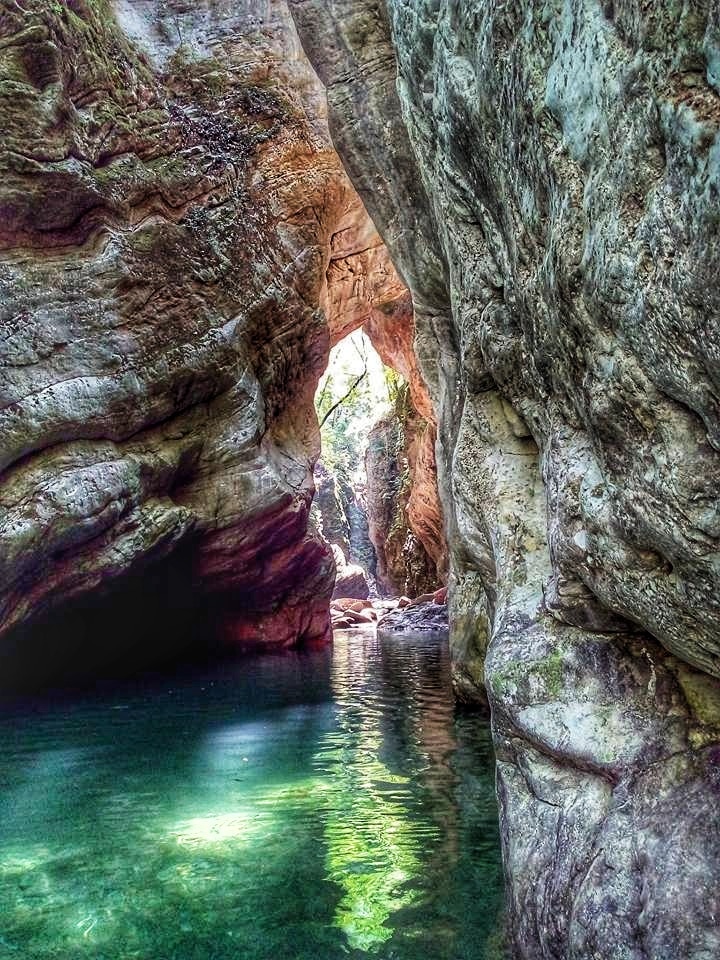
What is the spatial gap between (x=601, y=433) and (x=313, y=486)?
11.2 m

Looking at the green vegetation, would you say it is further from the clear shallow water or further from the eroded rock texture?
the clear shallow water

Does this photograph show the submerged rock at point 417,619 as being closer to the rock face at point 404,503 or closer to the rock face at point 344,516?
the rock face at point 404,503

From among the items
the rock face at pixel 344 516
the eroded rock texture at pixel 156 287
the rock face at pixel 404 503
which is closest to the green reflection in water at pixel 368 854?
the eroded rock texture at pixel 156 287

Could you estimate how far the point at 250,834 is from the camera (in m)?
4.80

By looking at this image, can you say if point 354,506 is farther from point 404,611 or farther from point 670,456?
point 670,456

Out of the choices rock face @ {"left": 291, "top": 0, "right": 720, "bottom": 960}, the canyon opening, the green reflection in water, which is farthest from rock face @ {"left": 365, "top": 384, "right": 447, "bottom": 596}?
rock face @ {"left": 291, "top": 0, "right": 720, "bottom": 960}

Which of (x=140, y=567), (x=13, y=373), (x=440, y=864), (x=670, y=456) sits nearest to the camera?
(x=670, y=456)

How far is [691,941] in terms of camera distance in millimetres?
2637

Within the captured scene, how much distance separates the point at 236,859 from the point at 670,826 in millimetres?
2559

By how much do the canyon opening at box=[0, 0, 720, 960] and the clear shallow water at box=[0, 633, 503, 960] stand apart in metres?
0.03

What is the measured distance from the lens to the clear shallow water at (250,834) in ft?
11.7

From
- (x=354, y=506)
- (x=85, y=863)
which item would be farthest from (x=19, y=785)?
(x=354, y=506)

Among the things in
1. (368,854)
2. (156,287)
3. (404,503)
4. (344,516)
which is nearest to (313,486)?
(156,287)

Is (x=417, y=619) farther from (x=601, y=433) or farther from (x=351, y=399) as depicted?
(x=601, y=433)
